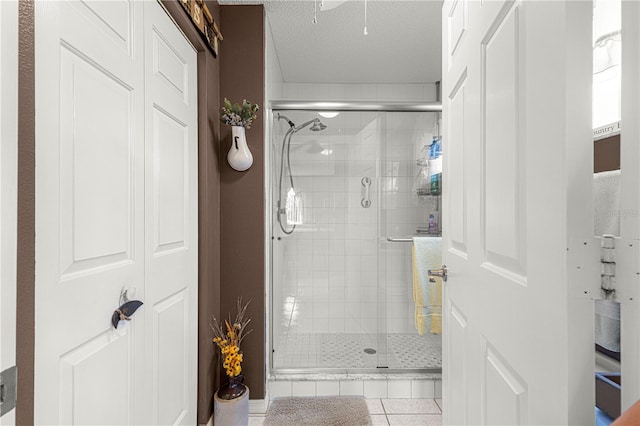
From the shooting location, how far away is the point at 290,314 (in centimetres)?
270

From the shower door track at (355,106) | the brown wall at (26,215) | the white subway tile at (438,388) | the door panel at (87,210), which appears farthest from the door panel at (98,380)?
the white subway tile at (438,388)

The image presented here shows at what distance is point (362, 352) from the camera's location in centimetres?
250

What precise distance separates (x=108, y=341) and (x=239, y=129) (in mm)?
1203

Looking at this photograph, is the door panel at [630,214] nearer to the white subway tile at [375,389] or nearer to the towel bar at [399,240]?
the white subway tile at [375,389]

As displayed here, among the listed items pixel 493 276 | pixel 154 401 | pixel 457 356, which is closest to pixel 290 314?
pixel 154 401

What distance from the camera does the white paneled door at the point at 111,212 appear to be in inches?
30.3

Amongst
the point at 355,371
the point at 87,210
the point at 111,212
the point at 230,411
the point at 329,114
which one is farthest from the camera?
the point at 329,114

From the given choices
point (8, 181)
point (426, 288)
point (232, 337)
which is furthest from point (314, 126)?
point (8, 181)

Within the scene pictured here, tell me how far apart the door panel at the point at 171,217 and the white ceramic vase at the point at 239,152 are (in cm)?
24

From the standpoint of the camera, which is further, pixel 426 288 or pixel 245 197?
pixel 426 288

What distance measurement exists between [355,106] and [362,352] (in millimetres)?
1802

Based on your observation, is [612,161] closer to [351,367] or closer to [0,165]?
[0,165]

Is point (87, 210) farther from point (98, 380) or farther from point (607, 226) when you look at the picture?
point (607, 226)

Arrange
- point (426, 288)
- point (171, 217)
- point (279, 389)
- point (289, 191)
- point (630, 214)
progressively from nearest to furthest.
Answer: point (630, 214) → point (171, 217) → point (279, 389) → point (426, 288) → point (289, 191)
